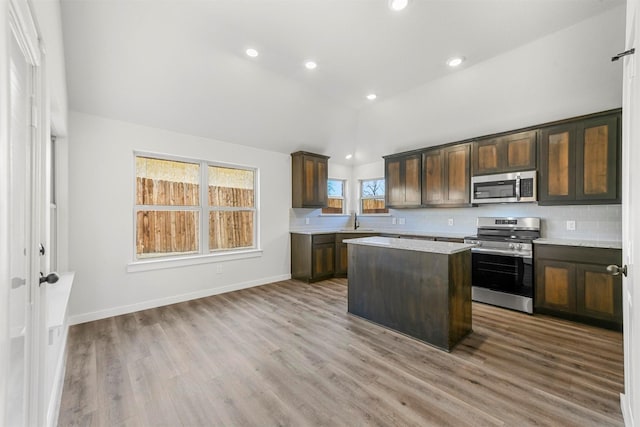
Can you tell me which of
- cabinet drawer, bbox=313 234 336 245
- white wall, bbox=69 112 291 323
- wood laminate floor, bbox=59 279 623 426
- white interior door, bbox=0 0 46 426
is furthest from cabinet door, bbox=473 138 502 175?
white interior door, bbox=0 0 46 426

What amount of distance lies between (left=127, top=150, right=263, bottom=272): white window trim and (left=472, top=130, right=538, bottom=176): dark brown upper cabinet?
3620 millimetres

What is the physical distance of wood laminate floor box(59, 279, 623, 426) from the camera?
177 cm

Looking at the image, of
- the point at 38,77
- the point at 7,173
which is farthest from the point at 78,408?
the point at 38,77

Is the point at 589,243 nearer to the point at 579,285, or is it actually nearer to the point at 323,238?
the point at 579,285

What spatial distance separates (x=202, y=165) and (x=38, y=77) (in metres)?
2.94

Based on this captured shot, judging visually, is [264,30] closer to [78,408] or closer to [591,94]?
[78,408]

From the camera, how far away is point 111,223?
136 inches

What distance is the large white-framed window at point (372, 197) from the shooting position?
6.28 metres

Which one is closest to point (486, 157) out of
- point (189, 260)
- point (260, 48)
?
point (260, 48)

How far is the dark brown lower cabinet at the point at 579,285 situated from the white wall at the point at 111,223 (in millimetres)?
4484

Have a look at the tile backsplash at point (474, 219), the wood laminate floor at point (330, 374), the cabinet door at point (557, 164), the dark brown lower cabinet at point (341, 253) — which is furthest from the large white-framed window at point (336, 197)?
the cabinet door at point (557, 164)

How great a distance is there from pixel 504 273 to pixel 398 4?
3372 mm

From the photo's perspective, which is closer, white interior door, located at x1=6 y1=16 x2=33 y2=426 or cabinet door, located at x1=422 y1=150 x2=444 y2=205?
white interior door, located at x1=6 y1=16 x2=33 y2=426

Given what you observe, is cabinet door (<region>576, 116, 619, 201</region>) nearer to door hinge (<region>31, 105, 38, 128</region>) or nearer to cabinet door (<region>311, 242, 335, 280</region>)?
cabinet door (<region>311, 242, 335, 280</region>)
